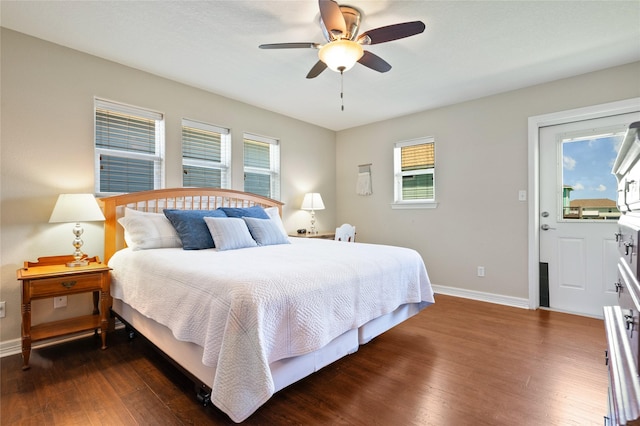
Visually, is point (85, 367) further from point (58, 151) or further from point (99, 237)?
point (58, 151)

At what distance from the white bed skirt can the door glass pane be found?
2284mm

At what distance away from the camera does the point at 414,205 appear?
4.50 metres

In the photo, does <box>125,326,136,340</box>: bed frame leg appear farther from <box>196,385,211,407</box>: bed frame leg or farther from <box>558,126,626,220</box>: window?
<box>558,126,626,220</box>: window

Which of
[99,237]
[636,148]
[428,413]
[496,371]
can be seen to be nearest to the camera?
[636,148]

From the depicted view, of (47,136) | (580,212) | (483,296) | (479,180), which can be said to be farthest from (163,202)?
(580,212)

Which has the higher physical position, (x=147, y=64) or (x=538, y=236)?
(x=147, y=64)

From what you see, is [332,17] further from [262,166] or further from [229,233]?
[262,166]

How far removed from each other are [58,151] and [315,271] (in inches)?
101

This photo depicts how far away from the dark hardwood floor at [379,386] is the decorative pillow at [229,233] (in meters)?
1.00

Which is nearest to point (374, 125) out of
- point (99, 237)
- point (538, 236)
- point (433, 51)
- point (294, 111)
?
point (294, 111)

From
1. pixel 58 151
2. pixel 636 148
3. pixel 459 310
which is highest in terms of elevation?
pixel 58 151

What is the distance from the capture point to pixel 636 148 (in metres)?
1.14

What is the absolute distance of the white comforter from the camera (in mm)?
1363

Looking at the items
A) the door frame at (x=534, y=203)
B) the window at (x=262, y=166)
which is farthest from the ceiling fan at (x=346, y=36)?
the door frame at (x=534, y=203)
